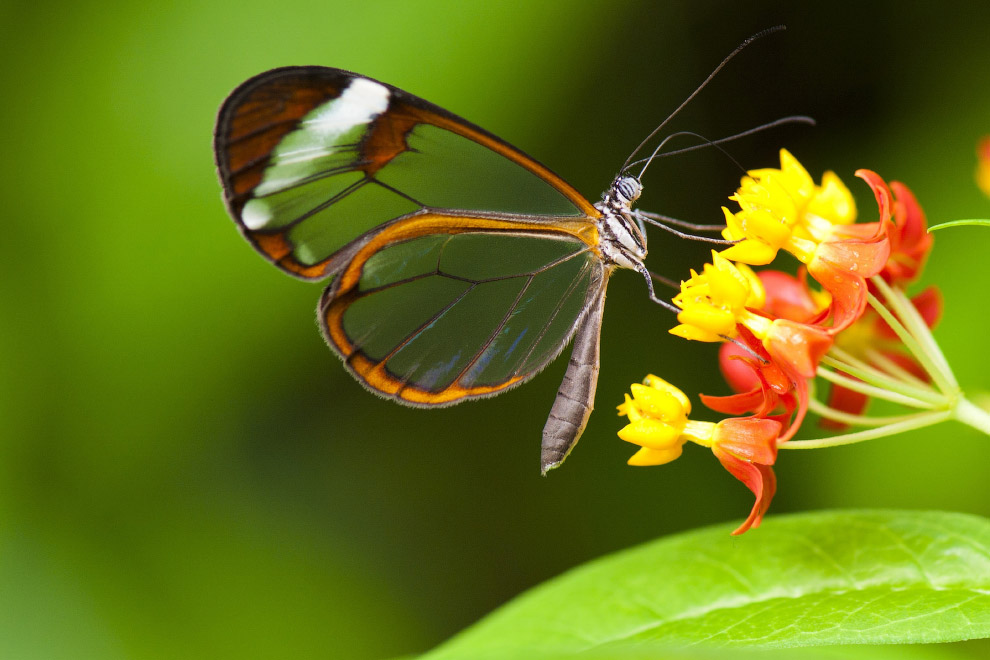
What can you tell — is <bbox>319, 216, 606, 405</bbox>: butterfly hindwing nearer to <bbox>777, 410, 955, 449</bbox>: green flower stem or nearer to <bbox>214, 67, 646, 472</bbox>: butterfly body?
<bbox>214, 67, 646, 472</bbox>: butterfly body

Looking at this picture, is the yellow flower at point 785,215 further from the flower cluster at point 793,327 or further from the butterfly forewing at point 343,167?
the butterfly forewing at point 343,167

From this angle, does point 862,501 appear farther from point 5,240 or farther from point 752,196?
point 5,240

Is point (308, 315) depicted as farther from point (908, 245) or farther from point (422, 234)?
point (908, 245)

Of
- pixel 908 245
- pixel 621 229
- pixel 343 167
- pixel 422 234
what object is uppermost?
pixel 343 167

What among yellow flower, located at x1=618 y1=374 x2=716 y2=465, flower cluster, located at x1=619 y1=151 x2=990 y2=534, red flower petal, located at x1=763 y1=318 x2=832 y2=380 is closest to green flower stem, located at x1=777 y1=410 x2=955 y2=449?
A: flower cluster, located at x1=619 y1=151 x2=990 y2=534

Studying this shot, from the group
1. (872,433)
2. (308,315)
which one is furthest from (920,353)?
(308,315)
